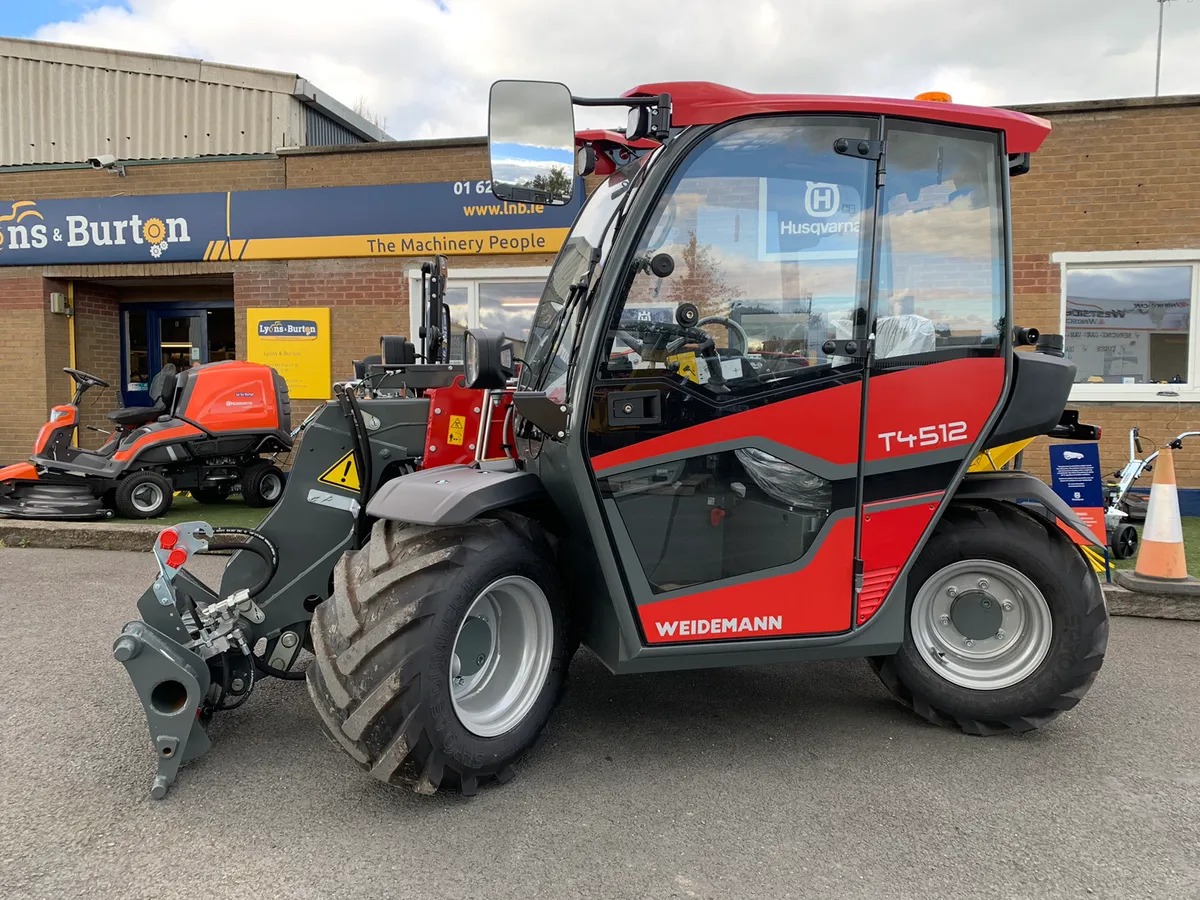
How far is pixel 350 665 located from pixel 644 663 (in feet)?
3.30

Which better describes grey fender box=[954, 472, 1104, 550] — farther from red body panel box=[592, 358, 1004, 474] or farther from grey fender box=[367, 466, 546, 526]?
grey fender box=[367, 466, 546, 526]

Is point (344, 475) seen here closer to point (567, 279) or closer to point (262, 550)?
point (262, 550)

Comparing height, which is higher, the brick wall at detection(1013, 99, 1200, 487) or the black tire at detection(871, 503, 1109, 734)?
the brick wall at detection(1013, 99, 1200, 487)

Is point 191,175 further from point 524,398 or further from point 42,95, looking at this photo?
point 524,398

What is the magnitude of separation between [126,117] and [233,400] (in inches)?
239

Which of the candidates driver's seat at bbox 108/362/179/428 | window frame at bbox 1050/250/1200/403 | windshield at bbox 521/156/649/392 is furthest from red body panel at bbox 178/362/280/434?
window frame at bbox 1050/250/1200/403

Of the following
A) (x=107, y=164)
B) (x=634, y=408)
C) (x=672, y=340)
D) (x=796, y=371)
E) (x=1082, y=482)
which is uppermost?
(x=107, y=164)

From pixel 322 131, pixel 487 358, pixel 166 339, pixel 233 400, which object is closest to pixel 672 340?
pixel 487 358

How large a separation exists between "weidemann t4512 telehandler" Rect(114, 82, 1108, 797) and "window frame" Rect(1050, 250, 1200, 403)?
5770mm

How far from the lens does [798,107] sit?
283 cm

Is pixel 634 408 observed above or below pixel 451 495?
above

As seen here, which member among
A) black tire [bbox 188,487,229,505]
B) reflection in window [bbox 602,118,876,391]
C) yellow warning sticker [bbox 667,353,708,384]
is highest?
reflection in window [bbox 602,118,876,391]

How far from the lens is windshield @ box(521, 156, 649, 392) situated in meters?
2.88

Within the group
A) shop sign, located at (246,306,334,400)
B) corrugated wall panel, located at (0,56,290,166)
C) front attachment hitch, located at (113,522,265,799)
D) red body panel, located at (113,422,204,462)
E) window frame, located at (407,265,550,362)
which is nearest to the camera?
front attachment hitch, located at (113,522,265,799)
